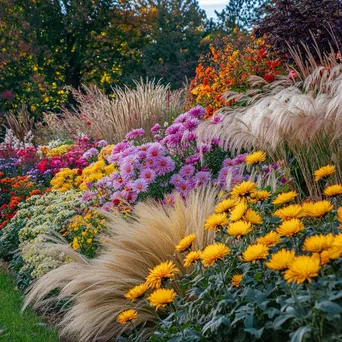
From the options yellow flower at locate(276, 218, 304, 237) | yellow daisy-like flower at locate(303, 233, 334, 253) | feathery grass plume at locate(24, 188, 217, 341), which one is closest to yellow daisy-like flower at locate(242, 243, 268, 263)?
yellow flower at locate(276, 218, 304, 237)

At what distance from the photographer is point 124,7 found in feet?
77.7

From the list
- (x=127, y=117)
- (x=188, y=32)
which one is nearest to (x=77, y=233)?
(x=127, y=117)

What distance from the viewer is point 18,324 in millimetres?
4215

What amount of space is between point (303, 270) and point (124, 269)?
79.2 inches

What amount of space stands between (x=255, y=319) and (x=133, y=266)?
1496 millimetres

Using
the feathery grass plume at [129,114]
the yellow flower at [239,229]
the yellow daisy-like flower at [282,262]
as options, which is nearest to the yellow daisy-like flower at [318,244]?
the yellow daisy-like flower at [282,262]

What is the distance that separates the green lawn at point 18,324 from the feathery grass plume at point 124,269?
19 cm

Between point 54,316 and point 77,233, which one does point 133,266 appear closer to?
point 54,316

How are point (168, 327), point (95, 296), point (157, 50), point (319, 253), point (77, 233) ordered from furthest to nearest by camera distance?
1. point (157, 50)
2. point (77, 233)
3. point (95, 296)
4. point (168, 327)
5. point (319, 253)

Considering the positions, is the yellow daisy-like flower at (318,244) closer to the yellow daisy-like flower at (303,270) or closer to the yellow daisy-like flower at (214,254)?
the yellow daisy-like flower at (303,270)

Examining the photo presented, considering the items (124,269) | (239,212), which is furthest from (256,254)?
(124,269)

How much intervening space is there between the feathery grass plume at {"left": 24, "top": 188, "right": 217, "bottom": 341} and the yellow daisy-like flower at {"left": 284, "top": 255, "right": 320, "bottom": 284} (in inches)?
64.8

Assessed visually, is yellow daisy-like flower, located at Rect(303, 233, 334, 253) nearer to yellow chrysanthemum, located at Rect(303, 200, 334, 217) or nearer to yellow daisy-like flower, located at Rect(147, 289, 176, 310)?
yellow chrysanthemum, located at Rect(303, 200, 334, 217)

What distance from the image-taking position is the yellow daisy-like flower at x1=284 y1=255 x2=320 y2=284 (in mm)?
1872
